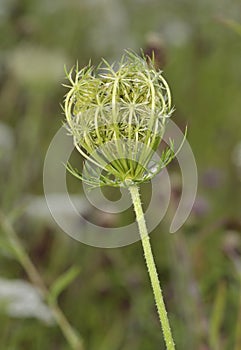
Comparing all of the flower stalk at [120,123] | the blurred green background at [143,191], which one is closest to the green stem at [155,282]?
the flower stalk at [120,123]

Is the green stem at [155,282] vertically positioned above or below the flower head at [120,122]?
below

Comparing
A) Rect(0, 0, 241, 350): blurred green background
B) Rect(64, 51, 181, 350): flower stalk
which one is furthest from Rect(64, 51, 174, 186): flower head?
Rect(0, 0, 241, 350): blurred green background

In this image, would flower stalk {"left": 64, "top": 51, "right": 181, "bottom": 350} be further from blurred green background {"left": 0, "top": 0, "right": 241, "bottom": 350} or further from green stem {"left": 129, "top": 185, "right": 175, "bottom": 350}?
blurred green background {"left": 0, "top": 0, "right": 241, "bottom": 350}

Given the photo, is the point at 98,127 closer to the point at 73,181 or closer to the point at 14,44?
the point at 73,181

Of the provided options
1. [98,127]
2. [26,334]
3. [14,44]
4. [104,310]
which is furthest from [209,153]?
[98,127]

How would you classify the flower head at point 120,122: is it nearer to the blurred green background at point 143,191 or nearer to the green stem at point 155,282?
the green stem at point 155,282

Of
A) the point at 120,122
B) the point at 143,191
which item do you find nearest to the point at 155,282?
the point at 120,122
